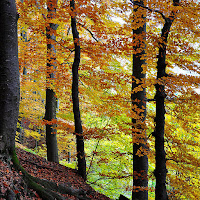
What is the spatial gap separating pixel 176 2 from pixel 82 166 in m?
6.31

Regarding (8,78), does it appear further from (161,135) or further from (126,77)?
(126,77)

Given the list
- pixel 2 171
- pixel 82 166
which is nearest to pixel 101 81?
pixel 82 166

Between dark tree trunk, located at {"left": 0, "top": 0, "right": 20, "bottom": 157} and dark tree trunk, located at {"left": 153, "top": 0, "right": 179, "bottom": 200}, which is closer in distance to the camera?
dark tree trunk, located at {"left": 0, "top": 0, "right": 20, "bottom": 157}

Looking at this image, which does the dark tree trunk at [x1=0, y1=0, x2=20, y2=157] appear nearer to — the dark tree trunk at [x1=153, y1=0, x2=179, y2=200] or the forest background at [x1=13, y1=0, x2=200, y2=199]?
the forest background at [x1=13, y1=0, x2=200, y2=199]

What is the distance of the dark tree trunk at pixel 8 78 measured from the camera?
4023mm

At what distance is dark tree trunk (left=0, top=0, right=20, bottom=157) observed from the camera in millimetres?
4023

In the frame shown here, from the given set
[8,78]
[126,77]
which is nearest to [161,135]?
[126,77]

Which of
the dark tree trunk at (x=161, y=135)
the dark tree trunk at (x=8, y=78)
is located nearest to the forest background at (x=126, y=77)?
the dark tree trunk at (x=161, y=135)

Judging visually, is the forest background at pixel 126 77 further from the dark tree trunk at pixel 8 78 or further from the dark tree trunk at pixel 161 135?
the dark tree trunk at pixel 8 78

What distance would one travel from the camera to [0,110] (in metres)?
4.02

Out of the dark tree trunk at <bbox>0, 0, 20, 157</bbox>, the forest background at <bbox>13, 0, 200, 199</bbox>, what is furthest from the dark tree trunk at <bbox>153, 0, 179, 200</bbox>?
the dark tree trunk at <bbox>0, 0, 20, 157</bbox>

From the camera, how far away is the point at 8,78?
4.12 metres

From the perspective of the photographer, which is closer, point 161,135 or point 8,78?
point 8,78

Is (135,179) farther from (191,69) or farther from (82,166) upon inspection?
(191,69)
